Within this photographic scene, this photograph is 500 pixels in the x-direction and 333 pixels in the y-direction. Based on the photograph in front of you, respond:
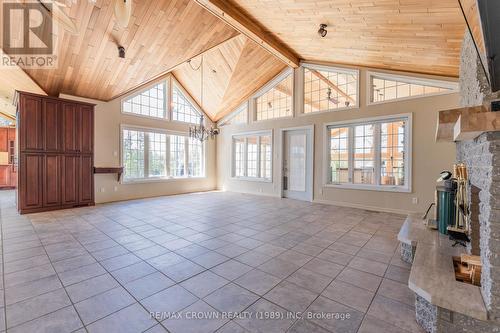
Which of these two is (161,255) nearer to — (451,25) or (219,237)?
(219,237)

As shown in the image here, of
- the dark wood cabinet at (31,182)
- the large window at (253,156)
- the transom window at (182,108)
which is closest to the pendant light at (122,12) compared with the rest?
the dark wood cabinet at (31,182)

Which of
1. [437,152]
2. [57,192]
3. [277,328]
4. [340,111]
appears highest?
[340,111]

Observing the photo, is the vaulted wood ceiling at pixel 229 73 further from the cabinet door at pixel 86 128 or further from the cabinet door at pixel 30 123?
the cabinet door at pixel 30 123

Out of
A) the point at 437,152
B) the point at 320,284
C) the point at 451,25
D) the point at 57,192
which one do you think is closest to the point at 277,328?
the point at 320,284

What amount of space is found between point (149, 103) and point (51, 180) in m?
3.47

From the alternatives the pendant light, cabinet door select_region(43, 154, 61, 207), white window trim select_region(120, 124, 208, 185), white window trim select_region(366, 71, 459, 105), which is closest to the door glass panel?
white window trim select_region(366, 71, 459, 105)

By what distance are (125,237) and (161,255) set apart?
1.02 metres

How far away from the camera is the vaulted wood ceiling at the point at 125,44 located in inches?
159

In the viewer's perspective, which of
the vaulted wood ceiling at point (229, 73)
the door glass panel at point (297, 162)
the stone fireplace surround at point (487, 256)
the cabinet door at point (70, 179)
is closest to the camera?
the stone fireplace surround at point (487, 256)

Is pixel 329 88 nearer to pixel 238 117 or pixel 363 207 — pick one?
pixel 363 207

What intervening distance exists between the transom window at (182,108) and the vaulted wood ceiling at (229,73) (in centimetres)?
Answer: 28

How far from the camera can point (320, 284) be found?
2.14 meters

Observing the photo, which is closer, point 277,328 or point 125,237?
point 277,328

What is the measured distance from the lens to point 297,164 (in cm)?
690
